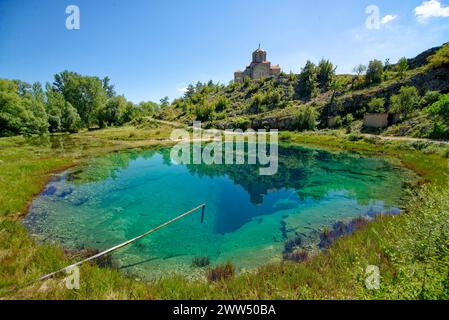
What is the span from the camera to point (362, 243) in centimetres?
995

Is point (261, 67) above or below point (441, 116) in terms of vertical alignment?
above

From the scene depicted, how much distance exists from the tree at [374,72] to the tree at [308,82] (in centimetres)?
1886

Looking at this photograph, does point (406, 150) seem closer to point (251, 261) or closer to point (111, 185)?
point (251, 261)

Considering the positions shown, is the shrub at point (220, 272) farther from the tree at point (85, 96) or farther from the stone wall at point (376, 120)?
the tree at point (85, 96)

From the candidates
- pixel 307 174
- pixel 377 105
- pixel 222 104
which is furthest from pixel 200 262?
pixel 222 104

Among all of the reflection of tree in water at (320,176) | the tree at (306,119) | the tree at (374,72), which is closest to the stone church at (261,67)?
the tree at (374,72)

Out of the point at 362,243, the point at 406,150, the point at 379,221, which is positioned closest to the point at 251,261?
the point at 362,243

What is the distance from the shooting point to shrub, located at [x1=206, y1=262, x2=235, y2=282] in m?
8.98

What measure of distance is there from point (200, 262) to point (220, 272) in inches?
67.5

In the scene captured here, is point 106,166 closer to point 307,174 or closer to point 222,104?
point 307,174

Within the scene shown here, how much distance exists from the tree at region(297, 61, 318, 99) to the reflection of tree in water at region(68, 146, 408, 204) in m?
60.1

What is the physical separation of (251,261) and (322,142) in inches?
1783

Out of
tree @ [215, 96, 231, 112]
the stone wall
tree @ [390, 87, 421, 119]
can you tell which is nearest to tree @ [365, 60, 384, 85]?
tree @ [390, 87, 421, 119]

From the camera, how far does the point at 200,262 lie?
10.6m
